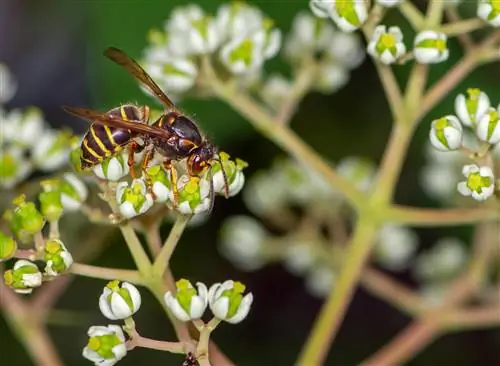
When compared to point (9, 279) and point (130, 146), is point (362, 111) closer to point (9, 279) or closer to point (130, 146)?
point (130, 146)

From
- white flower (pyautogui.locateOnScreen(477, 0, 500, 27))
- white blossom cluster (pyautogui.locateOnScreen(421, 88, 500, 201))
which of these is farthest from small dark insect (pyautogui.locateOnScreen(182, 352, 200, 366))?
white flower (pyautogui.locateOnScreen(477, 0, 500, 27))

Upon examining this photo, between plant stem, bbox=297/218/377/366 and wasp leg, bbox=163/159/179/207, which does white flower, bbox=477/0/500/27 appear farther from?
wasp leg, bbox=163/159/179/207

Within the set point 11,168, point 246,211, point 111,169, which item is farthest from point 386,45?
point 246,211

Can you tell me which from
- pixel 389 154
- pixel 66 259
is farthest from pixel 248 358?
pixel 66 259

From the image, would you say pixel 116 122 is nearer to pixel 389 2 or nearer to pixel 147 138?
pixel 147 138

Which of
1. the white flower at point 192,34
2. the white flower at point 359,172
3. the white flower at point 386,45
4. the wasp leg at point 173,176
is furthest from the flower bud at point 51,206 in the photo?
the white flower at point 359,172
